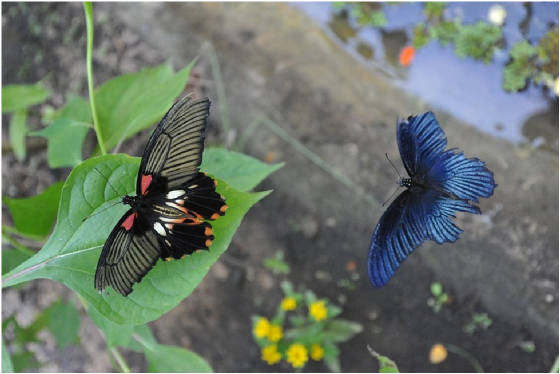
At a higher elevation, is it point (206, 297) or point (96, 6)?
point (96, 6)

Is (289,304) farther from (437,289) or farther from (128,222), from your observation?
(128,222)

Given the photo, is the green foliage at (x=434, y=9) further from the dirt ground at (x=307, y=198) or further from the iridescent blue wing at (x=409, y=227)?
the iridescent blue wing at (x=409, y=227)

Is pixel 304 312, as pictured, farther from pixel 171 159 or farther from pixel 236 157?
pixel 171 159

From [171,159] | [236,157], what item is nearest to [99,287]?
[171,159]

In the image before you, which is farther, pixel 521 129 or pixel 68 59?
pixel 68 59

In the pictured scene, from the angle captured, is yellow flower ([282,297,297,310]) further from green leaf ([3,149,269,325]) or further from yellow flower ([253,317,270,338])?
green leaf ([3,149,269,325])

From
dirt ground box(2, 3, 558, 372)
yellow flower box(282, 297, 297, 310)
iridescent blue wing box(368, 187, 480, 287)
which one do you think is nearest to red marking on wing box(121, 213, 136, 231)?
iridescent blue wing box(368, 187, 480, 287)

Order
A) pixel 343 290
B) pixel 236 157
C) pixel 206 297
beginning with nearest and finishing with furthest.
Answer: pixel 236 157, pixel 343 290, pixel 206 297
